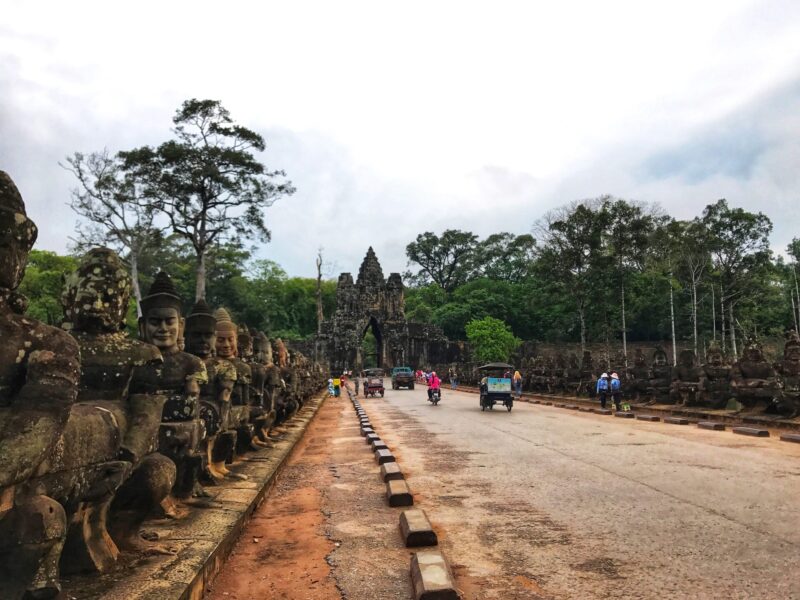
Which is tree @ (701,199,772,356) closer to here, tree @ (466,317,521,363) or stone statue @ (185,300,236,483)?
tree @ (466,317,521,363)

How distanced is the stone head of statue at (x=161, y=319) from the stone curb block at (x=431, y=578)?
8.23ft

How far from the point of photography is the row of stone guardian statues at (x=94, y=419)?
2.50 m

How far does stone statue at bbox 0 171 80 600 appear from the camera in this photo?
2.44 m

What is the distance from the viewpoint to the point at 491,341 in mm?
52375

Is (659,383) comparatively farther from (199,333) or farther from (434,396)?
(199,333)

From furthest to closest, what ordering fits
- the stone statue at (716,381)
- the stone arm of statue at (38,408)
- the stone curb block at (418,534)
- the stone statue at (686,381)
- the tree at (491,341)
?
the tree at (491,341) < the stone statue at (686,381) < the stone statue at (716,381) < the stone curb block at (418,534) < the stone arm of statue at (38,408)

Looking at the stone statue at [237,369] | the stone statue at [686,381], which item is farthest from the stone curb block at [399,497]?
the stone statue at [686,381]

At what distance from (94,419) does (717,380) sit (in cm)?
1776

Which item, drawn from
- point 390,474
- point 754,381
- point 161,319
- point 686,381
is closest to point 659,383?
point 686,381

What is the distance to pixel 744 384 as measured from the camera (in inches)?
616

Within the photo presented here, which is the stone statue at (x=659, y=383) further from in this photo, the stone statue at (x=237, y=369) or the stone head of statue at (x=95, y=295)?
the stone head of statue at (x=95, y=295)

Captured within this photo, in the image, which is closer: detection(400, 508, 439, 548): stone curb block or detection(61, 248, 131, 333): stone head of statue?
detection(61, 248, 131, 333): stone head of statue

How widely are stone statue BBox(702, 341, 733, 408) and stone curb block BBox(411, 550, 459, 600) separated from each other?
1538 centimetres

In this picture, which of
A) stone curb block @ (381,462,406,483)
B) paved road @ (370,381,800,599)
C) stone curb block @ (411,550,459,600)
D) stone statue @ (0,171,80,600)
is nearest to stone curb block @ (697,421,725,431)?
paved road @ (370,381,800,599)
